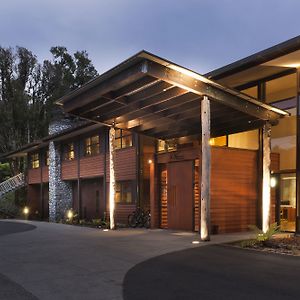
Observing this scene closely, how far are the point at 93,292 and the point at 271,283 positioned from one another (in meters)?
3.09

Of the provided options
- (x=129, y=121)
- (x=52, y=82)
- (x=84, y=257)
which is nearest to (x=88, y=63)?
(x=52, y=82)

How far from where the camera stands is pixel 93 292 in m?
7.24

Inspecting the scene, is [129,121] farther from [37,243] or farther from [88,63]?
[88,63]

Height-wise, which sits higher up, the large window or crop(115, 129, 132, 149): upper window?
crop(115, 129, 132, 149): upper window

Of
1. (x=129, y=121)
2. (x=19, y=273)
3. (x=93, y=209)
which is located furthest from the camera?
(x=93, y=209)

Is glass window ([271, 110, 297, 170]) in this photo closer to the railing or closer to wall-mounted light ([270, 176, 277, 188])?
wall-mounted light ([270, 176, 277, 188])

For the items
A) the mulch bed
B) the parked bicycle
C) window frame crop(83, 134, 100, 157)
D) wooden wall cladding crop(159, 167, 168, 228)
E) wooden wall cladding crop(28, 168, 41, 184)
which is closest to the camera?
the mulch bed

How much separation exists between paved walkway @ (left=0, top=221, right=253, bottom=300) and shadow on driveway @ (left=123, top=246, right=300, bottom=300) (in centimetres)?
42

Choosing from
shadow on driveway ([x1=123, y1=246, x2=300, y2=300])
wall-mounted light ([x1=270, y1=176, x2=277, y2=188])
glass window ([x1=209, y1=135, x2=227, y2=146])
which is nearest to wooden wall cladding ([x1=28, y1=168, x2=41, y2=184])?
glass window ([x1=209, y1=135, x2=227, y2=146])

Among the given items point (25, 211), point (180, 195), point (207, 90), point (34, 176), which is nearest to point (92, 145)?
point (180, 195)

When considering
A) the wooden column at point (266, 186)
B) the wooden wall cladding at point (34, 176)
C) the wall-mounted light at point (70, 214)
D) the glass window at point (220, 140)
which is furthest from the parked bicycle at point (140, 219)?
the wooden wall cladding at point (34, 176)

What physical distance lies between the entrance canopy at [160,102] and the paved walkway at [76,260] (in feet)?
14.4

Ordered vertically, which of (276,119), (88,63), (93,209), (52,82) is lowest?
(93,209)

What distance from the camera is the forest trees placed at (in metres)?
43.7
